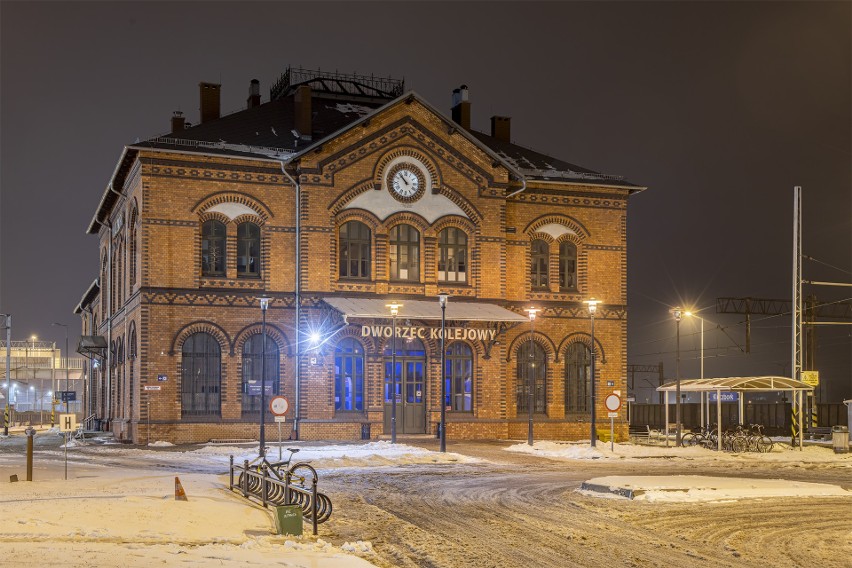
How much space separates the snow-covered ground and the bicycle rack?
0.25 metres

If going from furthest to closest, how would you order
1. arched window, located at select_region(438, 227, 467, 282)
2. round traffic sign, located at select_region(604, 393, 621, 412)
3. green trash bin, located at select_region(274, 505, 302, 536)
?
arched window, located at select_region(438, 227, 467, 282) < round traffic sign, located at select_region(604, 393, 621, 412) < green trash bin, located at select_region(274, 505, 302, 536)

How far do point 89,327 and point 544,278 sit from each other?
1181 inches

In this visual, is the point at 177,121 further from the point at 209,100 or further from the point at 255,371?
the point at 255,371

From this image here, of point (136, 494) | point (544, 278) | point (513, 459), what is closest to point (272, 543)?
point (136, 494)

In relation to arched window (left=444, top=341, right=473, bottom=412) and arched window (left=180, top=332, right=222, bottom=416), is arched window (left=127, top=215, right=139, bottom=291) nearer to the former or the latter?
arched window (left=180, top=332, right=222, bottom=416)

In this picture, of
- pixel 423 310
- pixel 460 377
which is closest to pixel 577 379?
pixel 460 377

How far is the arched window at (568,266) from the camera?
42125mm

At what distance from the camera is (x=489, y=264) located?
40.2 metres

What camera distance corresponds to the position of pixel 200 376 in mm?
36719

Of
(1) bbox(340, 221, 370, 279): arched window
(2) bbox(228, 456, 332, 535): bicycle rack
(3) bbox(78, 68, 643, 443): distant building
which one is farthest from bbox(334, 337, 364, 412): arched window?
(2) bbox(228, 456, 332, 535): bicycle rack

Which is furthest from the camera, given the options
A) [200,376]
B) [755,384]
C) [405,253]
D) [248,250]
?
[405,253]

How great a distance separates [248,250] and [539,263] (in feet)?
37.9

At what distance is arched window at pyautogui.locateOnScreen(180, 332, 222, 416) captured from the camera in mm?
36625

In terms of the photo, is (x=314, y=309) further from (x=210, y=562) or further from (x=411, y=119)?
(x=210, y=562)
